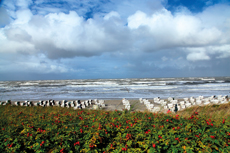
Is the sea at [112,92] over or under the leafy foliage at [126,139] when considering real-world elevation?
under

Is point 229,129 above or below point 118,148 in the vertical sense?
above

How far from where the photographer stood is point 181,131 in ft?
12.0

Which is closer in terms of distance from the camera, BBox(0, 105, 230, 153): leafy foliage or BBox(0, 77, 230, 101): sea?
BBox(0, 105, 230, 153): leafy foliage

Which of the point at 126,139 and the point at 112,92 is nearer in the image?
the point at 126,139

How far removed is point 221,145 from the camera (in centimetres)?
323

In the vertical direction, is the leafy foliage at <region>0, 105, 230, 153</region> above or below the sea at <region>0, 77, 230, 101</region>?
above

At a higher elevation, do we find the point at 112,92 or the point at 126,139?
the point at 126,139

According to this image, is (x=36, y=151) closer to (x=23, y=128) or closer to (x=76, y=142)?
(x=76, y=142)

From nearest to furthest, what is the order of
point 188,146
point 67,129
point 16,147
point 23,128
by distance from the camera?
point 188,146
point 16,147
point 67,129
point 23,128

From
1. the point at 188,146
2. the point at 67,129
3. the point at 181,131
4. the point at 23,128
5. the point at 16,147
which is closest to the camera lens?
the point at 188,146

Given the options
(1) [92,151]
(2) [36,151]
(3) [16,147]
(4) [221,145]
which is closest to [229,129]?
(4) [221,145]

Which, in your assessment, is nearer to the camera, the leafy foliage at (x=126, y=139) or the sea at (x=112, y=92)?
the leafy foliage at (x=126, y=139)

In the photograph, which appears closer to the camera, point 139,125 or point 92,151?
point 92,151

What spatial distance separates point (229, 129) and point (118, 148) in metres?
2.64
